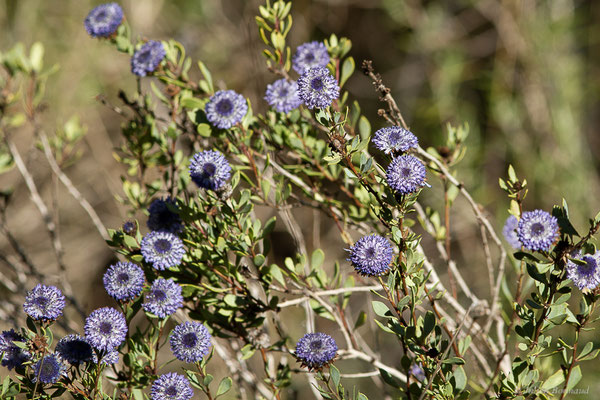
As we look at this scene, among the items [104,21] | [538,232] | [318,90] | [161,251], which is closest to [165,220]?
[161,251]

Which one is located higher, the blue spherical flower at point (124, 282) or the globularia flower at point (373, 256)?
the blue spherical flower at point (124, 282)

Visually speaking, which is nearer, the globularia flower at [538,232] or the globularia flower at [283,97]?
the globularia flower at [538,232]

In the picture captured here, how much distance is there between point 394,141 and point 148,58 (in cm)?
71

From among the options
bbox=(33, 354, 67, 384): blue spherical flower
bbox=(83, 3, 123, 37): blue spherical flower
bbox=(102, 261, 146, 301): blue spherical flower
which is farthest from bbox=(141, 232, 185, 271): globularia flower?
bbox=(83, 3, 123, 37): blue spherical flower

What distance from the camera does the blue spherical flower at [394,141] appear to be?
0.99 metres

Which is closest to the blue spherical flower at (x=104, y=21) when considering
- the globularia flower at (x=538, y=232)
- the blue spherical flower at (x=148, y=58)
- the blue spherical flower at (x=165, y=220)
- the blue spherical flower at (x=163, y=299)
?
the blue spherical flower at (x=148, y=58)

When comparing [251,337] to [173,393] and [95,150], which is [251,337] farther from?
[95,150]

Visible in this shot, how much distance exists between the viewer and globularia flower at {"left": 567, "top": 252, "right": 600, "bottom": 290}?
937mm

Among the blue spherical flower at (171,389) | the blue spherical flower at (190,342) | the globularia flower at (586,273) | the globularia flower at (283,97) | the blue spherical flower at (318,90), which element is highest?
the globularia flower at (283,97)

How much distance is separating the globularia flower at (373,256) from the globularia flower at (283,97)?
0.44 m

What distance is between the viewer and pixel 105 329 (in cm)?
102

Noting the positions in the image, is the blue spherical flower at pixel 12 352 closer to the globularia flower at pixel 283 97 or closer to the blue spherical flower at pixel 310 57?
the globularia flower at pixel 283 97

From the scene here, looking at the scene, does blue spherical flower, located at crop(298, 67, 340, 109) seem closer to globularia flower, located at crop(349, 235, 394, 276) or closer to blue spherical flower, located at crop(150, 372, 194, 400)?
globularia flower, located at crop(349, 235, 394, 276)

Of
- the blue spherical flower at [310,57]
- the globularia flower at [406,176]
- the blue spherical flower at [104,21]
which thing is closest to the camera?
the globularia flower at [406,176]
